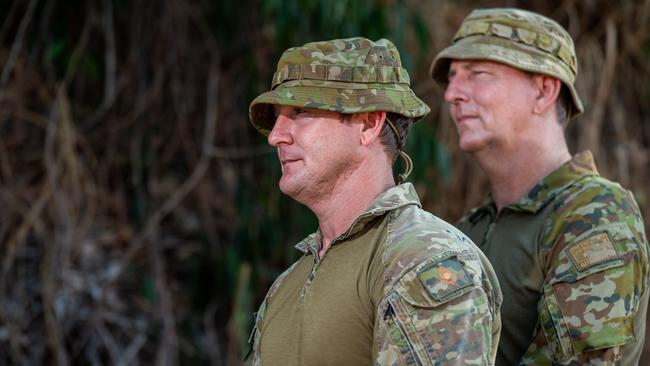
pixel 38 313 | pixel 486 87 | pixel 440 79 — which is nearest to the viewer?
pixel 486 87

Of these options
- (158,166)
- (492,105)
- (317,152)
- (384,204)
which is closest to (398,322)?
(384,204)

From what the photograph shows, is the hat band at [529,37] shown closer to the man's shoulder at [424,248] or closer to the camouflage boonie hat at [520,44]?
the camouflage boonie hat at [520,44]

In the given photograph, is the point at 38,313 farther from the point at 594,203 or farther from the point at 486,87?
the point at 594,203

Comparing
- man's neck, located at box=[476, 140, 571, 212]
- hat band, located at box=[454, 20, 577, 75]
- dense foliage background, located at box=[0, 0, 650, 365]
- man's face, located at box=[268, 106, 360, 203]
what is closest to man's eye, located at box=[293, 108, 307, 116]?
man's face, located at box=[268, 106, 360, 203]

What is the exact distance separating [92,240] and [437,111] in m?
2.01

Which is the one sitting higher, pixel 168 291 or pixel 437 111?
pixel 437 111

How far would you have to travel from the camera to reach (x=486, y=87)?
3174mm

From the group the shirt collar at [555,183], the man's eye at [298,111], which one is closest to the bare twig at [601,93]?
the shirt collar at [555,183]

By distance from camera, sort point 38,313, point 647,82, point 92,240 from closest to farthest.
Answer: point 38,313 < point 92,240 < point 647,82

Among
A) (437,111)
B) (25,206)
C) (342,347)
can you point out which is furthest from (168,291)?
(342,347)

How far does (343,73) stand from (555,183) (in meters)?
0.92

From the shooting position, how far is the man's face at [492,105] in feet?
10.2

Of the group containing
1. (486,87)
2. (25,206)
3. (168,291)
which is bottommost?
(168,291)

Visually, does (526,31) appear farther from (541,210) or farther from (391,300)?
(391,300)
